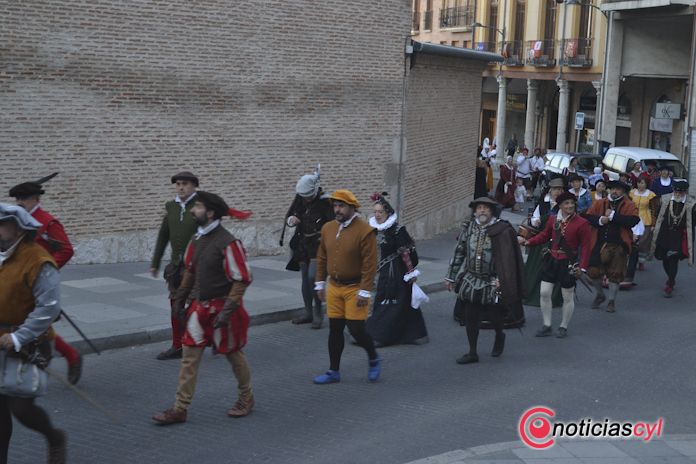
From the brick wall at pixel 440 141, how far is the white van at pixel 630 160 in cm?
516

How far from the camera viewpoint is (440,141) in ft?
73.1

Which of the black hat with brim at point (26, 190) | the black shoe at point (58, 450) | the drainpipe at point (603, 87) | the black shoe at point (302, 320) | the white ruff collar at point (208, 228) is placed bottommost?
the black shoe at point (302, 320)

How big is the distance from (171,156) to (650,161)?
16.0m

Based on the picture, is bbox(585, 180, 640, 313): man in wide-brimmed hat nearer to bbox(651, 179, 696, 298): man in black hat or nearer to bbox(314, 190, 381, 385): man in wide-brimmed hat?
bbox(651, 179, 696, 298): man in black hat

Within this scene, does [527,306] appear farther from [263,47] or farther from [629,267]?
[263,47]

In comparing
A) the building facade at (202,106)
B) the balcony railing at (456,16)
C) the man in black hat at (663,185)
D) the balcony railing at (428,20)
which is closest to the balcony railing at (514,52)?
the balcony railing at (456,16)

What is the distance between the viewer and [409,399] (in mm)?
8594

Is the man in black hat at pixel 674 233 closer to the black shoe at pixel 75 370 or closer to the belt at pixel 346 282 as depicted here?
the belt at pixel 346 282

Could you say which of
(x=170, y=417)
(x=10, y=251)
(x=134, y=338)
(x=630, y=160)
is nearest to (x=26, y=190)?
(x=10, y=251)

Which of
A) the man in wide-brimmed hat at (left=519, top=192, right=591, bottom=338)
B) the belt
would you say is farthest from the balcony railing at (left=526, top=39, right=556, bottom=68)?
the belt

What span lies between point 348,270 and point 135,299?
15.0ft

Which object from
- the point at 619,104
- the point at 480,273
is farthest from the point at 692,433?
the point at 619,104

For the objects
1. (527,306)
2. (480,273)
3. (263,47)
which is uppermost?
(263,47)

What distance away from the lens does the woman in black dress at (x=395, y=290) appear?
10523 millimetres
